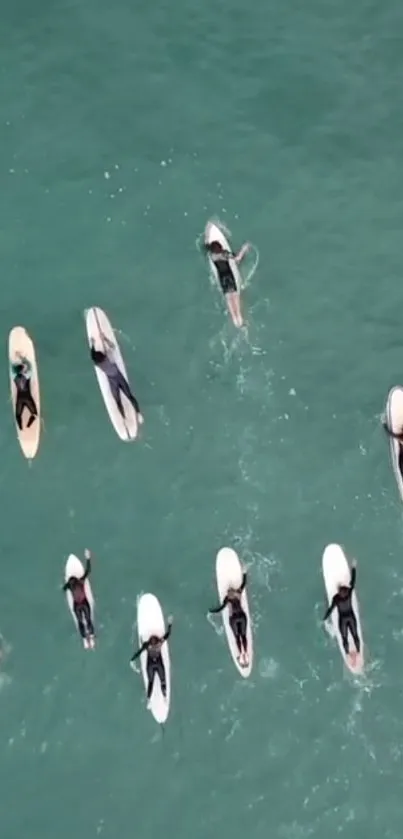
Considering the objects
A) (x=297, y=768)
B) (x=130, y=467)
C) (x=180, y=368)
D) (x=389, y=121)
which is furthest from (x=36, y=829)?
(x=389, y=121)

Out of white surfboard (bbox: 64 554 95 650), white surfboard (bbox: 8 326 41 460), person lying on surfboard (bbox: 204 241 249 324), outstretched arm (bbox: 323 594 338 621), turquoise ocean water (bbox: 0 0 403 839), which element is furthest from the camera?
person lying on surfboard (bbox: 204 241 249 324)

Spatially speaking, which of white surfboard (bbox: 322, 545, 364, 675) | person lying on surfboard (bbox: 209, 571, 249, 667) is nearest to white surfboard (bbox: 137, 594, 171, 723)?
person lying on surfboard (bbox: 209, 571, 249, 667)

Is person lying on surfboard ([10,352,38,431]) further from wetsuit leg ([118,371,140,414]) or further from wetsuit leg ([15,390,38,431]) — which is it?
wetsuit leg ([118,371,140,414])

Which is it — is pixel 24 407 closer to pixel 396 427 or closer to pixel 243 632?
pixel 243 632

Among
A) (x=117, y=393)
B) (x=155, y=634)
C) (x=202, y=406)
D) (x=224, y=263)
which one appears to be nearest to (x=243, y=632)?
(x=155, y=634)

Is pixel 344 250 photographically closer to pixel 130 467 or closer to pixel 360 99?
pixel 360 99

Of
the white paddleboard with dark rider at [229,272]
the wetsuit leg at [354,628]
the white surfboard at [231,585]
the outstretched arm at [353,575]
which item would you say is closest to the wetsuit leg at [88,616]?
the white surfboard at [231,585]

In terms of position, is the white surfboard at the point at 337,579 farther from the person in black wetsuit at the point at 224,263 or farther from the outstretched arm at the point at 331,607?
the person in black wetsuit at the point at 224,263
